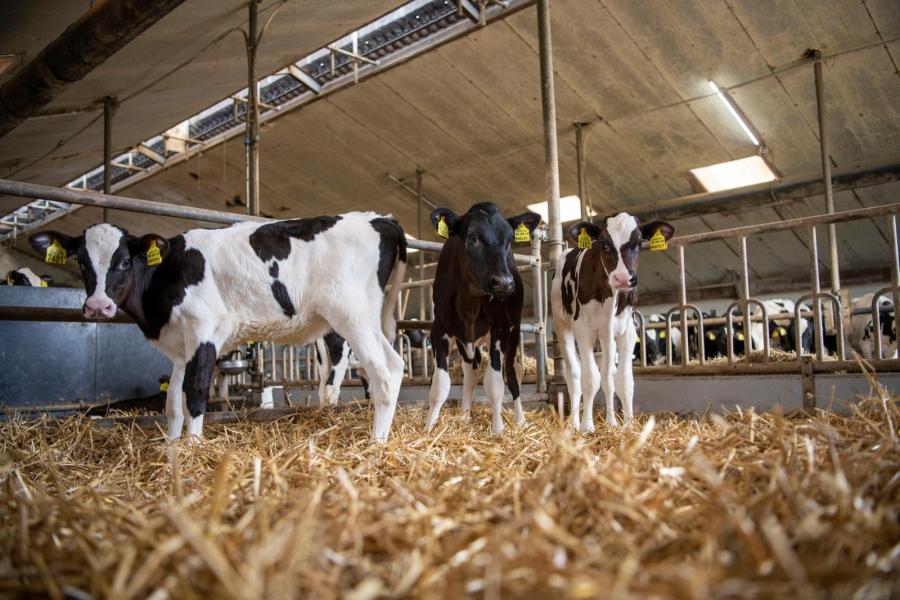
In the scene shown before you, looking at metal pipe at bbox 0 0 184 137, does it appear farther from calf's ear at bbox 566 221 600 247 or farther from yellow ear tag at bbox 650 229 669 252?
yellow ear tag at bbox 650 229 669 252

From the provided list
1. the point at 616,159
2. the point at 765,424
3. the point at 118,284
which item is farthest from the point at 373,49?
the point at 765,424

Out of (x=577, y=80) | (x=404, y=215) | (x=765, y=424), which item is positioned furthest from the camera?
(x=404, y=215)

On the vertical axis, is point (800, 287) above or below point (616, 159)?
below

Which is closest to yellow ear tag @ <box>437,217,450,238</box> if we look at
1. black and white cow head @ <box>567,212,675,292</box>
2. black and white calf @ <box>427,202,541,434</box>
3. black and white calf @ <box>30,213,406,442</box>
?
black and white calf @ <box>427,202,541,434</box>

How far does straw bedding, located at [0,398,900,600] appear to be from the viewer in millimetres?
1101

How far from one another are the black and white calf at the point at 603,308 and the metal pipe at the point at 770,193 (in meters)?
8.14

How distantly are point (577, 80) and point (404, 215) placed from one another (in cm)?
637

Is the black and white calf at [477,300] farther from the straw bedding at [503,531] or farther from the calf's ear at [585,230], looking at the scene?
the straw bedding at [503,531]

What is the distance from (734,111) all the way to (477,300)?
8.07 m

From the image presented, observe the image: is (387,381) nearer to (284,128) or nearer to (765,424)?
(765,424)

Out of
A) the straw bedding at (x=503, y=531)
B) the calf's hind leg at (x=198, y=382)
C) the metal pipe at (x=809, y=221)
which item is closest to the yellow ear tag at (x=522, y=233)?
the metal pipe at (x=809, y=221)

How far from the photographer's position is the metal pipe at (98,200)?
3443 millimetres

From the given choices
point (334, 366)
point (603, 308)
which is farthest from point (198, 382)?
point (334, 366)

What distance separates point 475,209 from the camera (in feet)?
15.0
